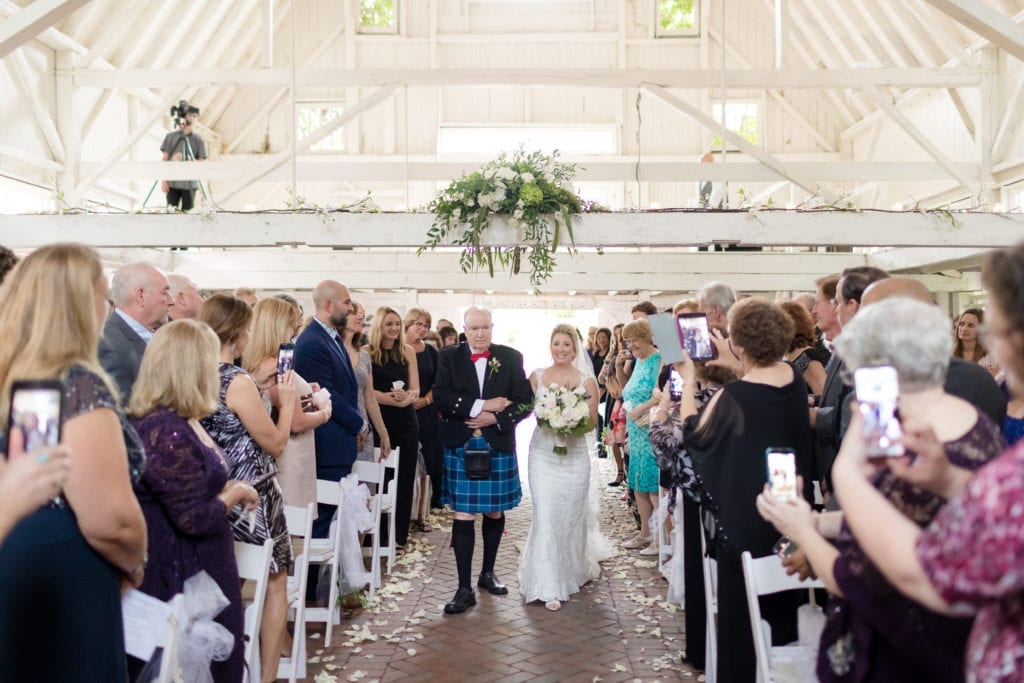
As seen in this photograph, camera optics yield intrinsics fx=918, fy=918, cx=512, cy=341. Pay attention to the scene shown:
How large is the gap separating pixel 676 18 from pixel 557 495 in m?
15.7

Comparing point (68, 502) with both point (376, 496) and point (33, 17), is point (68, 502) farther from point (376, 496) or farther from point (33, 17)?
point (33, 17)

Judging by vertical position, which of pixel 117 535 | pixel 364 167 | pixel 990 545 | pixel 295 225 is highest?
pixel 364 167

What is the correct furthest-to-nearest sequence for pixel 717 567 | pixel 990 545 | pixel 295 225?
pixel 295 225, pixel 717 567, pixel 990 545

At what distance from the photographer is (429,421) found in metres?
8.36

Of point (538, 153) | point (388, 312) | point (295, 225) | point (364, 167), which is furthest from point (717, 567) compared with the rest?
point (364, 167)

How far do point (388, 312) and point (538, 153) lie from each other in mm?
1757

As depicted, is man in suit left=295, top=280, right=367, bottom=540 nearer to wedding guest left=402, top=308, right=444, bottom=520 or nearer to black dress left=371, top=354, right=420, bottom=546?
black dress left=371, top=354, right=420, bottom=546

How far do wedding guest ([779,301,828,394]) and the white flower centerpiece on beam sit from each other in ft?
5.88

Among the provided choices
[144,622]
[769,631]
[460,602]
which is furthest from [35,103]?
[769,631]

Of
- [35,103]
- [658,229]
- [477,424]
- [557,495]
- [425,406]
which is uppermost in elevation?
[35,103]

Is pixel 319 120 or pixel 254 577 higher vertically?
pixel 319 120

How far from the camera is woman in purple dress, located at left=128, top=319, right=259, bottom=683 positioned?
9.58 ft

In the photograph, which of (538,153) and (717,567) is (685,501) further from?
(538,153)

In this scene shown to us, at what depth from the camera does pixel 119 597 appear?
236cm
